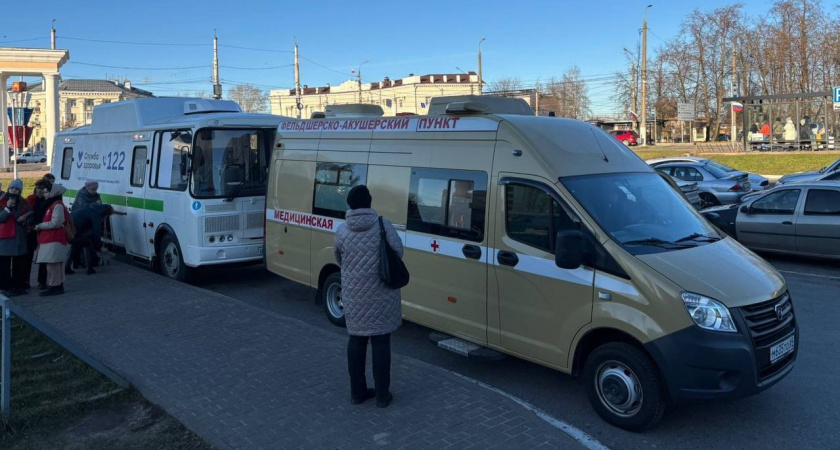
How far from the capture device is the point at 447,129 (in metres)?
6.66

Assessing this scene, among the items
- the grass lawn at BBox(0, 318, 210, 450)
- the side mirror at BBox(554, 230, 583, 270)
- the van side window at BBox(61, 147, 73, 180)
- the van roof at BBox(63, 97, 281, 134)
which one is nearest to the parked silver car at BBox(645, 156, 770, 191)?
the van roof at BBox(63, 97, 281, 134)

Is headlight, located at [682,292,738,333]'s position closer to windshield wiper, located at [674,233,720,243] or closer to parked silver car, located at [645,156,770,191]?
windshield wiper, located at [674,233,720,243]

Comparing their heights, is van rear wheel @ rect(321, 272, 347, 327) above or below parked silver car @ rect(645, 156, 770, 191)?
below

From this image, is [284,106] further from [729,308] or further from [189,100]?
[729,308]

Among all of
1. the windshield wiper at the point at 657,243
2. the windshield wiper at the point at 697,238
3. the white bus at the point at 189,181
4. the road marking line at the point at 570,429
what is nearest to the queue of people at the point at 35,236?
the white bus at the point at 189,181

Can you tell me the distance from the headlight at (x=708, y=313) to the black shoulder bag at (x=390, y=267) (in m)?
2.02

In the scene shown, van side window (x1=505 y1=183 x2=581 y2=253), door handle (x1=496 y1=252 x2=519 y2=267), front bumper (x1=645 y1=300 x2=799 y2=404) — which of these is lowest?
front bumper (x1=645 y1=300 x2=799 y2=404)

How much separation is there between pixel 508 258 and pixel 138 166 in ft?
27.5

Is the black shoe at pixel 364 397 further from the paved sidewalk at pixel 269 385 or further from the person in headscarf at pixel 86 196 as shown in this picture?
the person in headscarf at pixel 86 196

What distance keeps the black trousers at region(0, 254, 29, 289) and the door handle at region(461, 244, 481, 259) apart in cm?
717

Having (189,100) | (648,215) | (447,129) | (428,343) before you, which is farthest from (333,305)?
(189,100)

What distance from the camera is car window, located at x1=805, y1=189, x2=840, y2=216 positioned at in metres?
11.4

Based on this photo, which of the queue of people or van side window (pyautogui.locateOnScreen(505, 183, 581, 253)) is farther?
the queue of people

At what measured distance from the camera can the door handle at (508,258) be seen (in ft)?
18.8
